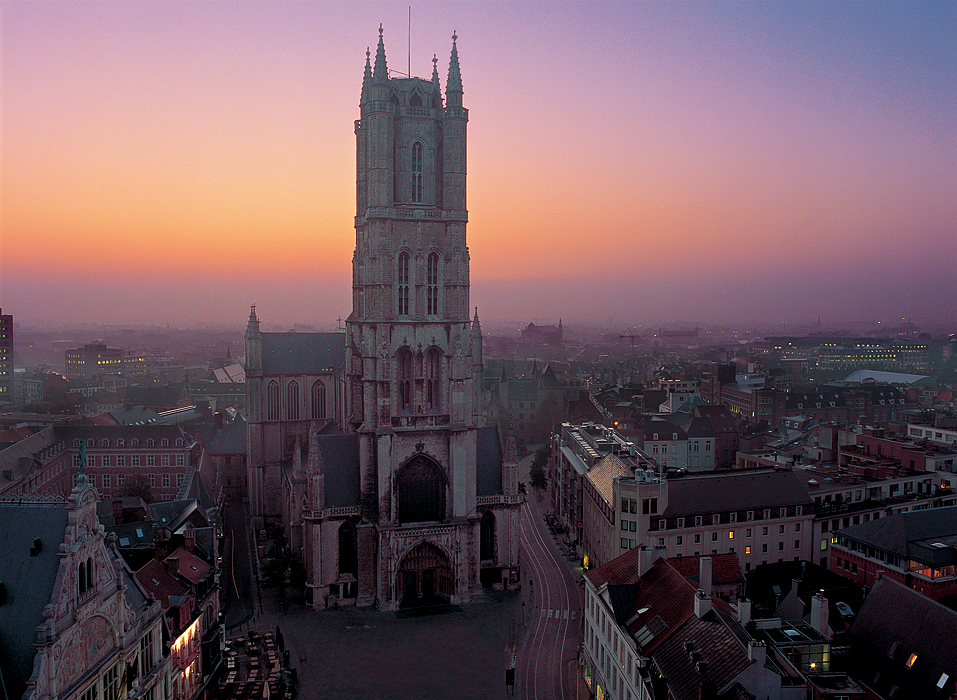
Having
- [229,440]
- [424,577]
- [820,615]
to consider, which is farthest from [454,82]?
[229,440]

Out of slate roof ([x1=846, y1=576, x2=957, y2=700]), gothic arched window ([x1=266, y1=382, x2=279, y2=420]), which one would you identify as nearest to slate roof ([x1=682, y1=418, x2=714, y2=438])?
gothic arched window ([x1=266, y1=382, x2=279, y2=420])

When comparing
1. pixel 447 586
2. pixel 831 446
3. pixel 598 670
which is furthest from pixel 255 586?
pixel 831 446

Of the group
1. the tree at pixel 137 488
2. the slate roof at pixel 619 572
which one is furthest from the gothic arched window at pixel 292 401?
the slate roof at pixel 619 572

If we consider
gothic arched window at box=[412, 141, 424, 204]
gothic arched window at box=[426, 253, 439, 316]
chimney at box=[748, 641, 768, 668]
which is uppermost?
gothic arched window at box=[412, 141, 424, 204]

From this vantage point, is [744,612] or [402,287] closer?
[744,612]

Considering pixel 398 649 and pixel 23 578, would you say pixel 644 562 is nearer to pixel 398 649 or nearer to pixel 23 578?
pixel 398 649

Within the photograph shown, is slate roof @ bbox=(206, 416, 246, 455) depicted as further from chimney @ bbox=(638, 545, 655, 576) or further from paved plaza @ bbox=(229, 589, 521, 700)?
chimney @ bbox=(638, 545, 655, 576)
